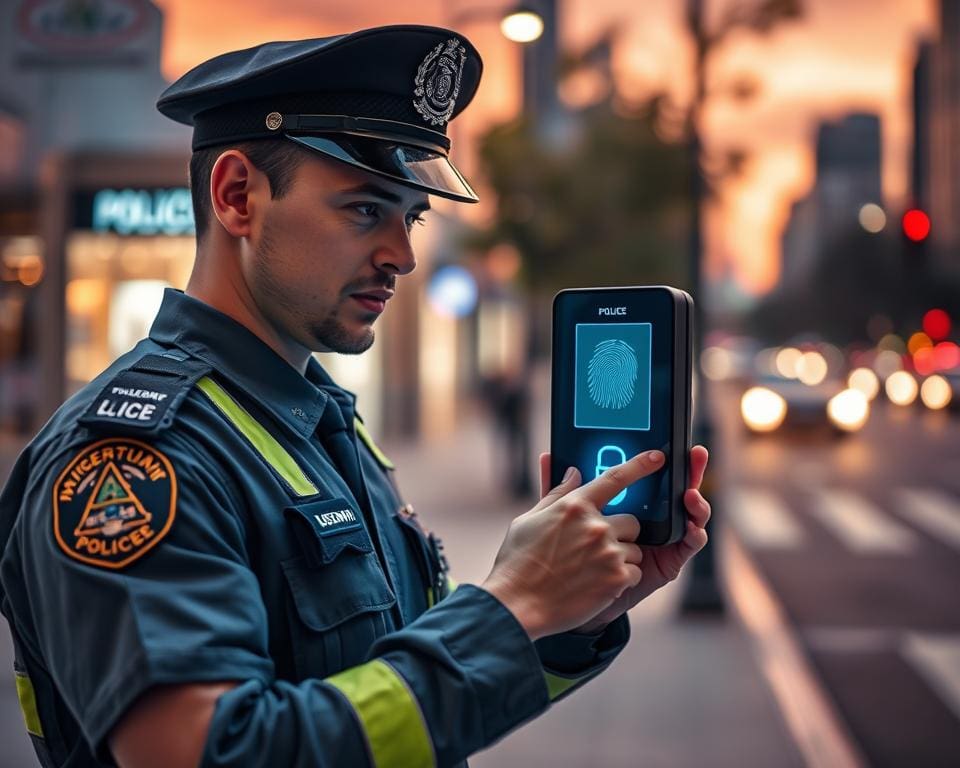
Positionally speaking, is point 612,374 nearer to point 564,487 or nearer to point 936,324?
point 564,487

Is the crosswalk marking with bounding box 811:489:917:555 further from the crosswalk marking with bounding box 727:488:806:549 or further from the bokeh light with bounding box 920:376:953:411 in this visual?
the bokeh light with bounding box 920:376:953:411

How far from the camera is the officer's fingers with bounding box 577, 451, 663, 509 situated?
144cm

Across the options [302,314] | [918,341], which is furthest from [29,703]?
[918,341]

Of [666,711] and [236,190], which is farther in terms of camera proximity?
[666,711]

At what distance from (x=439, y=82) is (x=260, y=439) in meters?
0.67

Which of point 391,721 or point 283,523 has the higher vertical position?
point 283,523

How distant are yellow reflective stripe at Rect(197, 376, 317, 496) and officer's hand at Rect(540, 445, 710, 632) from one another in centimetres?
35

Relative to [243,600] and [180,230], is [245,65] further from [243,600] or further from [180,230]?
[180,230]

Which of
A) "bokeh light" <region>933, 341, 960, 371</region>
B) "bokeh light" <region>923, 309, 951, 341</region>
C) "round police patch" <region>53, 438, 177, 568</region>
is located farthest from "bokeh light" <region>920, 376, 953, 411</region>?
"round police patch" <region>53, 438, 177, 568</region>

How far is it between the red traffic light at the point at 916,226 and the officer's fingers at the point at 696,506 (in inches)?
491

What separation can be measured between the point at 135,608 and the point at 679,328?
870 millimetres

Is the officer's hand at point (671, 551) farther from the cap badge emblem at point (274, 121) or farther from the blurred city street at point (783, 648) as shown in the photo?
the blurred city street at point (783, 648)

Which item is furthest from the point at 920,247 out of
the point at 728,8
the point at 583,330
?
the point at 583,330

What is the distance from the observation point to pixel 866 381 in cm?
4688
